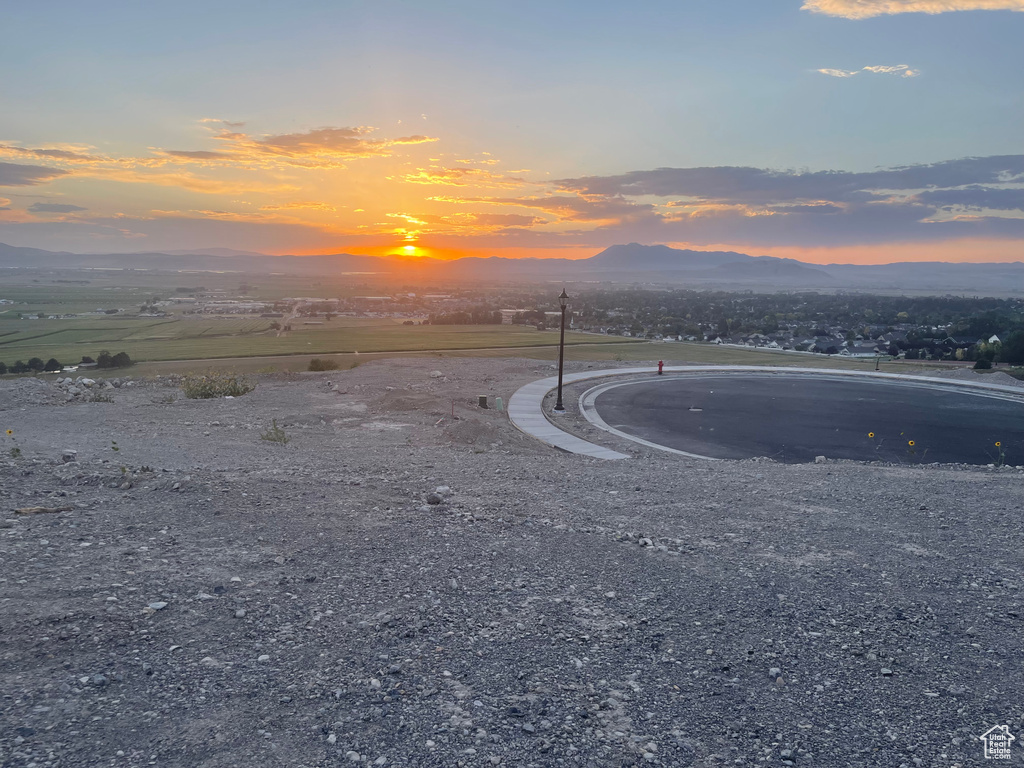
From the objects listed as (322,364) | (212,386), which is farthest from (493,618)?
(322,364)

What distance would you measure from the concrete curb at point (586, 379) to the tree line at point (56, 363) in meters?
16.6

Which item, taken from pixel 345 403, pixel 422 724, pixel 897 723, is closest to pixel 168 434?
pixel 345 403

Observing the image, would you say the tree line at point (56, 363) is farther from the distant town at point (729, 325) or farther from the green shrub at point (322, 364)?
the distant town at point (729, 325)

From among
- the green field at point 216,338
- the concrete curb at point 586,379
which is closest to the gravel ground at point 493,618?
the concrete curb at point 586,379

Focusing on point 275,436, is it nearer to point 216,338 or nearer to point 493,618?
point 493,618

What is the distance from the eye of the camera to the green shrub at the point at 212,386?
67.2 feet

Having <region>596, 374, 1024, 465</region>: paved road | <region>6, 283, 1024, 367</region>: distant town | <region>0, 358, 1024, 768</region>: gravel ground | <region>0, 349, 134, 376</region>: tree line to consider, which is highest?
<region>6, 283, 1024, 367</region>: distant town

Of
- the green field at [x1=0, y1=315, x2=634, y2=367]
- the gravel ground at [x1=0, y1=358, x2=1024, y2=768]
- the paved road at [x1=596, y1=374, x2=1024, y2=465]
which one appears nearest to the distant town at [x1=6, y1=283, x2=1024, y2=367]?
the green field at [x1=0, y1=315, x2=634, y2=367]

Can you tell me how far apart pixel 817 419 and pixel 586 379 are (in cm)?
945

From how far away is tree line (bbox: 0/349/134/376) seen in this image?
78.5ft

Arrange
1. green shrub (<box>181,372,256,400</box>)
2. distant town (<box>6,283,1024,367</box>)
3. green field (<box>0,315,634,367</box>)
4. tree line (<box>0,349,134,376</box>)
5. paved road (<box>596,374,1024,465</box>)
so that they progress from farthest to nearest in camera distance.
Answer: distant town (<box>6,283,1024,367</box>) → green field (<box>0,315,634,367</box>) → tree line (<box>0,349,134,376</box>) → green shrub (<box>181,372,256,400</box>) → paved road (<box>596,374,1024,465</box>)

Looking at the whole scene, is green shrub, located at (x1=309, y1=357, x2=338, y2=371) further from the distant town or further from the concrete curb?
the concrete curb

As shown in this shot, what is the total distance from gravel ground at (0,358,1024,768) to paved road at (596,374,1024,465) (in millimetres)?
5803

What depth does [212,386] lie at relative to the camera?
20781 millimetres
